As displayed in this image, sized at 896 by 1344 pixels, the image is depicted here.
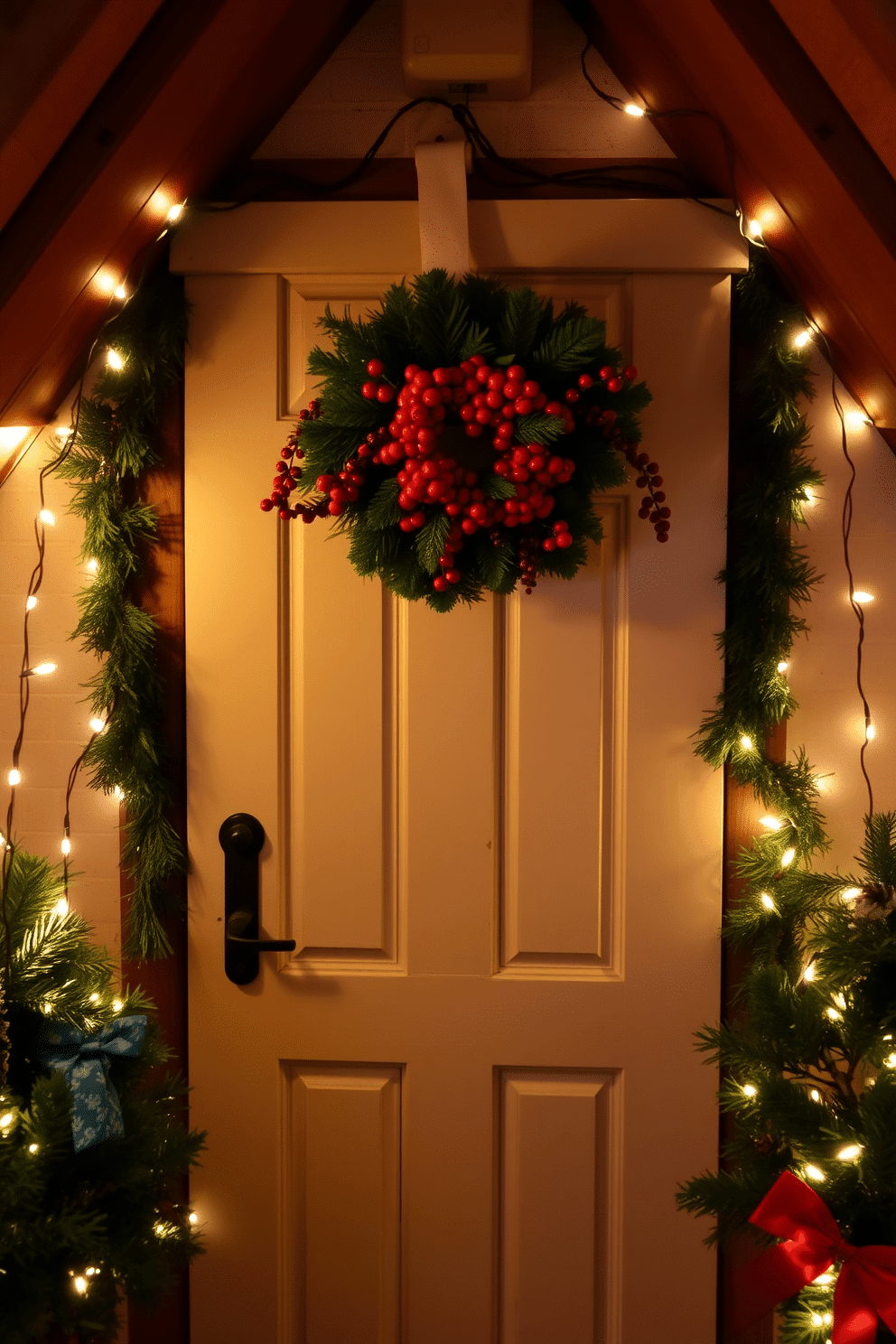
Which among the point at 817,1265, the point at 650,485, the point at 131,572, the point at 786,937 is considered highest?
the point at 650,485

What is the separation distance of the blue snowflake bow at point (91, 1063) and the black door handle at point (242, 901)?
317mm

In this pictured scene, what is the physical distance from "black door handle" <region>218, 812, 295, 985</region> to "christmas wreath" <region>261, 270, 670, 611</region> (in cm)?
56

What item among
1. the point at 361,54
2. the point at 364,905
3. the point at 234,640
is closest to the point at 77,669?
the point at 234,640

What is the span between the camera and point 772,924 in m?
1.57

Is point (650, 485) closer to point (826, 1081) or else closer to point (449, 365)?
point (449, 365)

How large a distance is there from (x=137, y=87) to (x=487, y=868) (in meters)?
1.27

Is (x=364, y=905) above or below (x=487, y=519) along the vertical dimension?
below

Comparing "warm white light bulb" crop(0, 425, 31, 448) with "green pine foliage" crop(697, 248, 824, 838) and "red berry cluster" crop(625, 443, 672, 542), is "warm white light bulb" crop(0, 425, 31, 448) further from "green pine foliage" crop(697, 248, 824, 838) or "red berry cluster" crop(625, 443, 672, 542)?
"green pine foliage" crop(697, 248, 824, 838)

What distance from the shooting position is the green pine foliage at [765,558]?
5.01 ft

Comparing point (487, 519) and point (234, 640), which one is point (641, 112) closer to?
point (487, 519)

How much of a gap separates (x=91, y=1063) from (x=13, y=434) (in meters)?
1.02

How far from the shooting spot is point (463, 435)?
135 centimetres

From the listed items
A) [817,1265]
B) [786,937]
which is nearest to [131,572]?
[786,937]

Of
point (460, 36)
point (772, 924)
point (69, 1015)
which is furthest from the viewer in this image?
point (772, 924)
